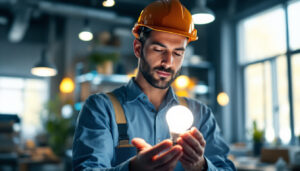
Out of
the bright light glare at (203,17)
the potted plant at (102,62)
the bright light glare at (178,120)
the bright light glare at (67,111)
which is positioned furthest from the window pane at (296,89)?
the bright light glare at (178,120)

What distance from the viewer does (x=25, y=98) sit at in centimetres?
1102

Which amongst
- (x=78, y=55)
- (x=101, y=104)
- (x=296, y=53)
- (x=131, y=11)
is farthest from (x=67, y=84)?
(x=101, y=104)

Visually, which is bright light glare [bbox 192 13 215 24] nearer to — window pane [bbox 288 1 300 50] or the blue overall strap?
the blue overall strap

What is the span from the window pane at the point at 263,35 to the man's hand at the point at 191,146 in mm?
6289

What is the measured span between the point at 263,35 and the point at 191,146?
688cm

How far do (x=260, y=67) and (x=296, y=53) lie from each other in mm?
1137

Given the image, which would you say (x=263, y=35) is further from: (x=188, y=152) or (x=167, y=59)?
(x=188, y=152)

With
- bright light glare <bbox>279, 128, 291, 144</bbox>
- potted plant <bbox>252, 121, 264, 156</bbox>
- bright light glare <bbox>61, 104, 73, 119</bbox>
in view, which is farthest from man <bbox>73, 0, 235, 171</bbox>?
bright light glare <bbox>61, 104, 73, 119</bbox>

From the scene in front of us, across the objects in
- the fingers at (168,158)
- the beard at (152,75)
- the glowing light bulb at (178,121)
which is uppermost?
the beard at (152,75)

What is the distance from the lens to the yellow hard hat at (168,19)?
3.89 ft

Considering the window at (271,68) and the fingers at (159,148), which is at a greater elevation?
the window at (271,68)

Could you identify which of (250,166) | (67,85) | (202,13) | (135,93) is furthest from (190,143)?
(67,85)

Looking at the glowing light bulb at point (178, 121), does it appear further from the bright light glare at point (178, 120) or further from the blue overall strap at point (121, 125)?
the blue overall strap at point (121, 125)

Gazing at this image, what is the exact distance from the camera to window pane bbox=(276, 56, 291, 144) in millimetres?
6402
